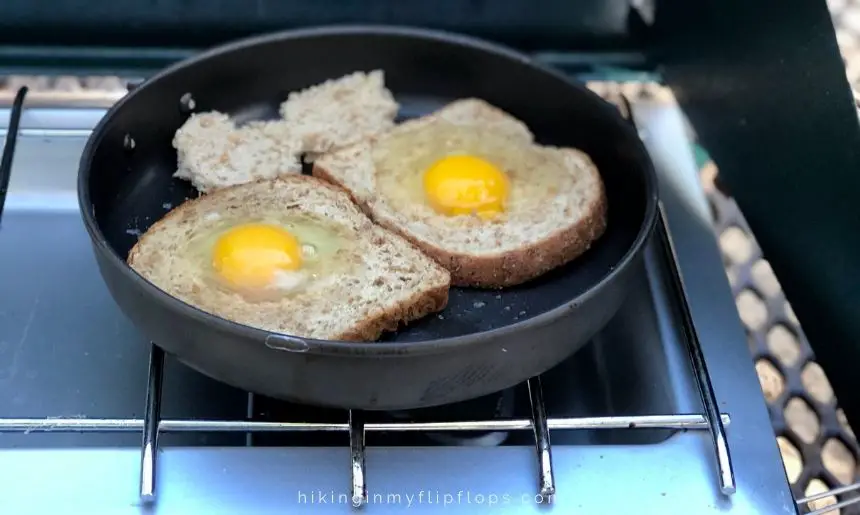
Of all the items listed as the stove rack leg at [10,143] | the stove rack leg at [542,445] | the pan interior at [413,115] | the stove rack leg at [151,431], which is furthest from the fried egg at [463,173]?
the stove rack leg at [10,143]

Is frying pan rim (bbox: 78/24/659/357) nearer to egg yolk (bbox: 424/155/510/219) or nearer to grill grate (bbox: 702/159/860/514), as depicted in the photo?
egg yolk (bbox: 424/155/510/219)

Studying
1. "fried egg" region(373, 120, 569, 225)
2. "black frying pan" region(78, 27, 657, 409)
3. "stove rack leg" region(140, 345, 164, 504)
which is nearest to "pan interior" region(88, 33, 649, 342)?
"black frying pan" region(78, 27, 657, 409)

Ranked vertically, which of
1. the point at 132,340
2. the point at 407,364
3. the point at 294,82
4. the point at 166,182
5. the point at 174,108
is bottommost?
the point at 407,364

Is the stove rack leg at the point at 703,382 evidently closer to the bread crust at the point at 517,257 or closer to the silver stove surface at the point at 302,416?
the silver stove surface at the point at 302,416

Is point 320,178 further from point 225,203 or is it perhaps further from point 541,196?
point 541,196

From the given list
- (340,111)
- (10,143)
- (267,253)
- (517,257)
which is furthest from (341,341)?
(10,143)

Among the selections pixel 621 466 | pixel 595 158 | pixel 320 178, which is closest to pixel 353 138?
pixel 320 178

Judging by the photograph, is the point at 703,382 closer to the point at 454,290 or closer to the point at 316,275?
the point at 454,290
